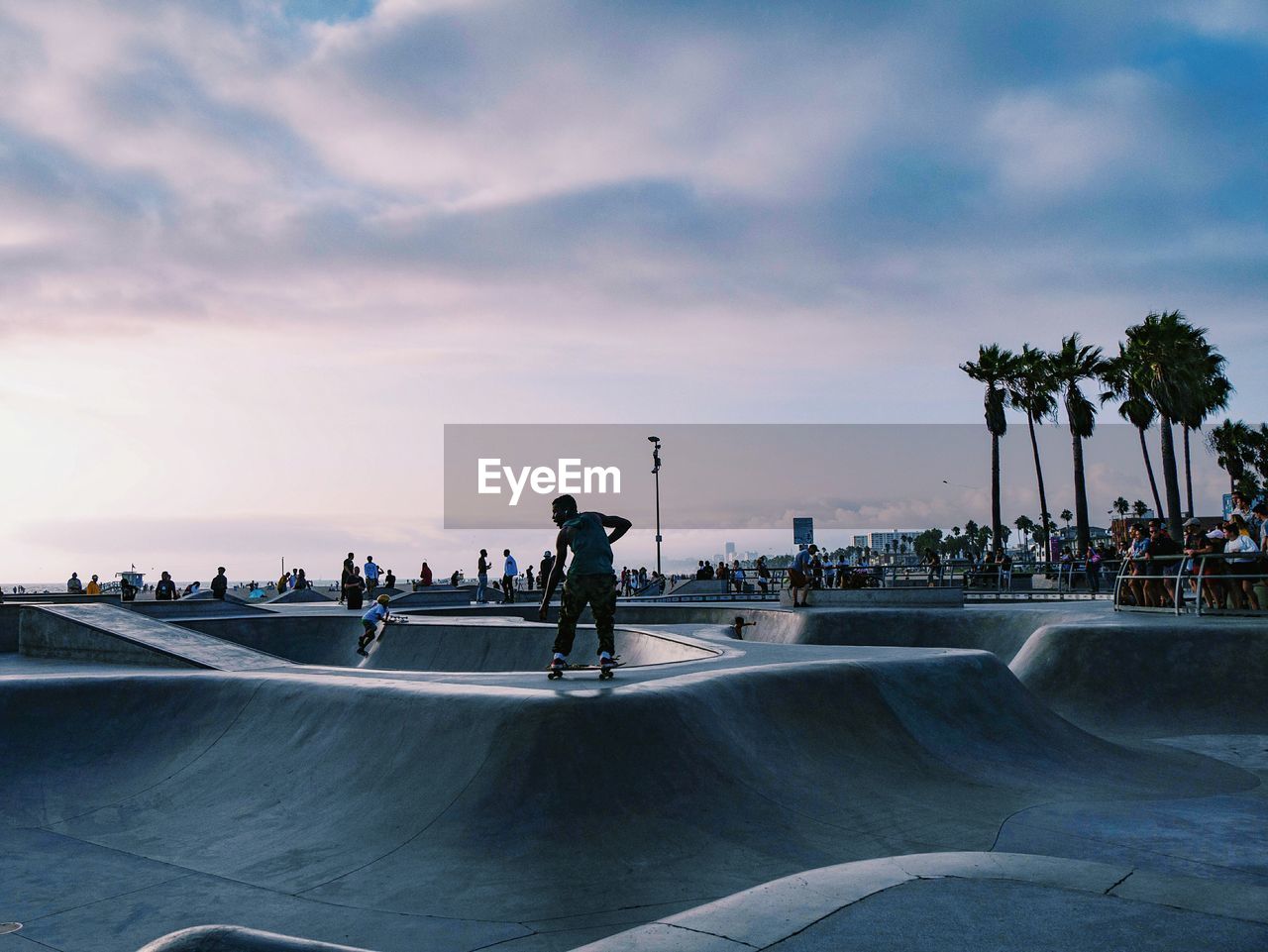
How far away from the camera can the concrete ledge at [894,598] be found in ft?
76.6

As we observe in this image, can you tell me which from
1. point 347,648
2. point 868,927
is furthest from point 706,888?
point 347,648

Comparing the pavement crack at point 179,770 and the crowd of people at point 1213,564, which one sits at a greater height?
the crowd of people at point 1213,564

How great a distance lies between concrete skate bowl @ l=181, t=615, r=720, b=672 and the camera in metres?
15.2

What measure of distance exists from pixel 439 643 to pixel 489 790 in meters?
10.7

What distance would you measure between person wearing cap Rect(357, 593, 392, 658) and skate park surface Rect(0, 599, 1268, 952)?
20.2ft

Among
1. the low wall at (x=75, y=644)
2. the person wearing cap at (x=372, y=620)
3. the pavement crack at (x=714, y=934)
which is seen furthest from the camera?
the person wearing cap at (x=372, y=620)

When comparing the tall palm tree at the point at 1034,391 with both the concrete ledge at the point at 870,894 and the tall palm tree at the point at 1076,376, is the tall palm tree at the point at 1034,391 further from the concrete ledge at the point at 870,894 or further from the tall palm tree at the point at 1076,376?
the concrete ledge at the point at 870,894

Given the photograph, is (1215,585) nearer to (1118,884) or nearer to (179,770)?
(1118,884)

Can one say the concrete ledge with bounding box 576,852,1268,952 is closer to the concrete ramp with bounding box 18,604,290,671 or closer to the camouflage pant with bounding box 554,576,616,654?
the camouflage pant with bounding box 554,576,616,654

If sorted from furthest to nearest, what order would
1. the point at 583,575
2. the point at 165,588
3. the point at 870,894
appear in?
the point at 165,588 < the point at 583,575 < the point at 870,894

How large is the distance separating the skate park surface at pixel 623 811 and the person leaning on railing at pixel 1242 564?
9.63 feet

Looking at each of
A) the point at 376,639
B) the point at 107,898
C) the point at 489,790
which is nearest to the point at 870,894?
the point at 489,790

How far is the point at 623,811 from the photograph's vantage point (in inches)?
263

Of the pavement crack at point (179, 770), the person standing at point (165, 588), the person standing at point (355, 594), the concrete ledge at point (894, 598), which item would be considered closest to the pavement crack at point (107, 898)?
the pavement crack at point (179, 770)
